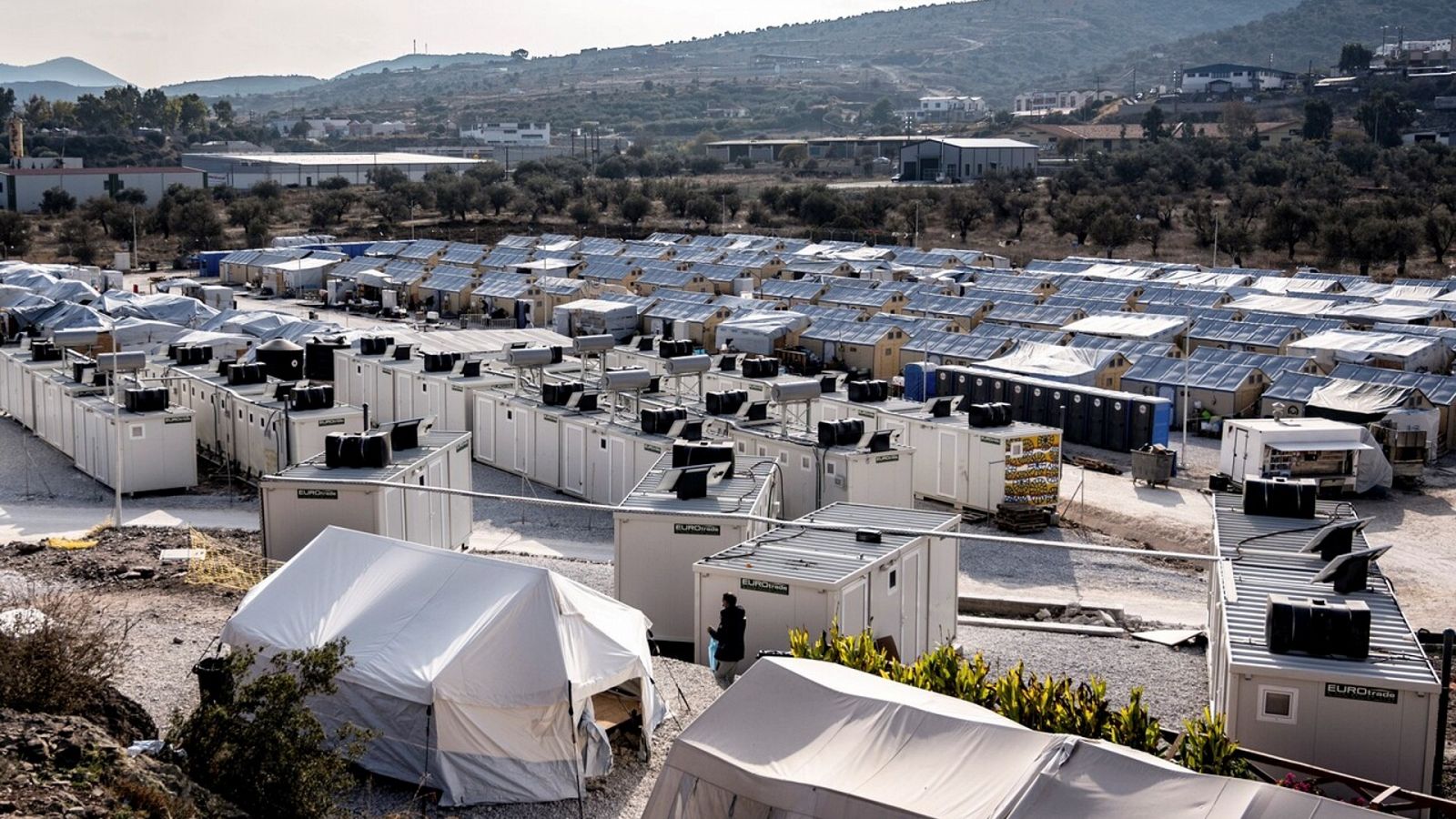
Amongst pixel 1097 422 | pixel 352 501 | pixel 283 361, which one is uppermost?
pixel 283 361

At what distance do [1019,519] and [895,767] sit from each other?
15175 millimetres

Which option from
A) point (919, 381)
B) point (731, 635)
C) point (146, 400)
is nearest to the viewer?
point (731, 635)

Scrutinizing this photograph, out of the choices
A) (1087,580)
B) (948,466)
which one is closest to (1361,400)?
(948,466)

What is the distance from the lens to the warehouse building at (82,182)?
8712 centimetres

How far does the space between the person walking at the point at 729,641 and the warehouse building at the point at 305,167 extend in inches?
3739

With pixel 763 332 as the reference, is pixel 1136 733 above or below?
below

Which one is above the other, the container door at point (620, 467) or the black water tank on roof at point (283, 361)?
the black water tank on roof at point (283, 361)

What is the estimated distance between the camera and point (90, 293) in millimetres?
47906

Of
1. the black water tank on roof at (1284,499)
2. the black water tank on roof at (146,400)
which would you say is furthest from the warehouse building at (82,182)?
the black water tank on roof at (1284,499)

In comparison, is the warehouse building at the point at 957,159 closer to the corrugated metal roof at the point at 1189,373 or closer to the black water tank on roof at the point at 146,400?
the corrugated metal roof at the point at 1189,373

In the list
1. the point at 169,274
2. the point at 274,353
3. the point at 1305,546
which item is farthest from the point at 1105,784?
the point at 169,274

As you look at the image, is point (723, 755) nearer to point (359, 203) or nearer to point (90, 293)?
point (90, 293)

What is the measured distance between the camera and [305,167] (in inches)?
4341

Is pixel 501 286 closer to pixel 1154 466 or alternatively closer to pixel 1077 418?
pixel 1077 418
